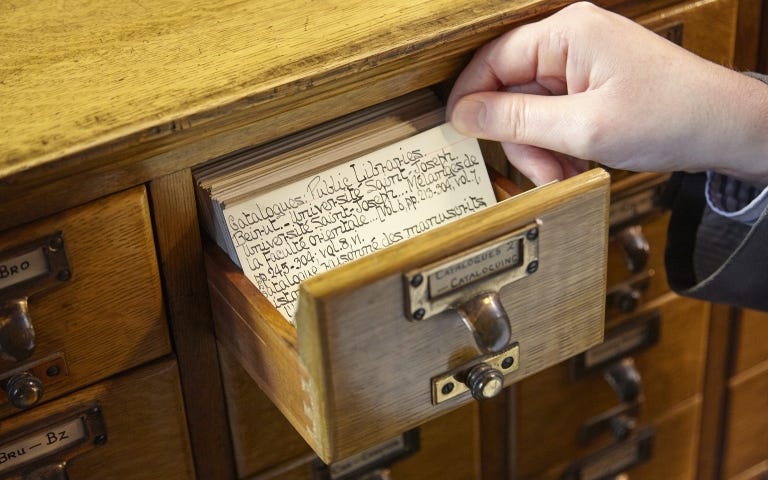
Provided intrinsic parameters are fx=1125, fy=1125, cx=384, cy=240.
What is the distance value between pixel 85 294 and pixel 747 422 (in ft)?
3.08

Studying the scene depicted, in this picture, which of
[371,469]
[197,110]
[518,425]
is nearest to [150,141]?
[197,110]

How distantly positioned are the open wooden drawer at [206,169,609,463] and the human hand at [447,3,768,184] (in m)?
0.09

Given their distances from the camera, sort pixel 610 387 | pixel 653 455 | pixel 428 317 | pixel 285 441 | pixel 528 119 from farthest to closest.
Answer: pixel 653 455 → pixel 610 387 → pixel 285 441 → pixel 528 119 → pixel 428 317

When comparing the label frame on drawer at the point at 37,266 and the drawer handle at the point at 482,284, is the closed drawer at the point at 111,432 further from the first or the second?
the drawer handle at the point at 482,284

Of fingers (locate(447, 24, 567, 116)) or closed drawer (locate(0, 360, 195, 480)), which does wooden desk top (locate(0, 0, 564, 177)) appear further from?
closed drawer (locate(0, 360, 195, 480))

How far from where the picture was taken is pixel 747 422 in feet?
4.67

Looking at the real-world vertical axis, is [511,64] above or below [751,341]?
above

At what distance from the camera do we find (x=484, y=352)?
30.1 inches

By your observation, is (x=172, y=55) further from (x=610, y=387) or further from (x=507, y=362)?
(x=610, y=387)

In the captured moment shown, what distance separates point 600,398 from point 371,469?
31 cm

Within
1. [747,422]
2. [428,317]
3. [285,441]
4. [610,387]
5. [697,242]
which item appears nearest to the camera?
[428,317]

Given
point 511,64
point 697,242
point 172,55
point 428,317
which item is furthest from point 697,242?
point 172,55

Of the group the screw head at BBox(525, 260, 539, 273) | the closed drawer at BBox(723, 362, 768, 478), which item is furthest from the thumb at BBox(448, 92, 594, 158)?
the closed drawer at BBox(723, 362, 768, 478)

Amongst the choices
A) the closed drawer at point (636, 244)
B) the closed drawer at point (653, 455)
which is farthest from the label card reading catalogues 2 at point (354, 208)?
the closed drawer at point (653, 455)
